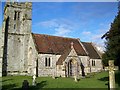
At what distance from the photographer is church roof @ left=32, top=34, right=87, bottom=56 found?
4460cm

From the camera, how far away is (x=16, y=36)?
1865 inches

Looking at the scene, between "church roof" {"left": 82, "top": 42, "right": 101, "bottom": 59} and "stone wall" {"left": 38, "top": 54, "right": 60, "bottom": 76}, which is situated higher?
"church roof" {"left": 82, "top": 42, "right": 101, "bottom": 59}

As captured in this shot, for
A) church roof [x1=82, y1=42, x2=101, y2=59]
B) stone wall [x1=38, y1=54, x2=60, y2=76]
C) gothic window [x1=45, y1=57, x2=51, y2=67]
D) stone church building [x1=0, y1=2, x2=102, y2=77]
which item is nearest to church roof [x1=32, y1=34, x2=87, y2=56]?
stone church building [x1=0, y1=2, x2=102, y2=77]

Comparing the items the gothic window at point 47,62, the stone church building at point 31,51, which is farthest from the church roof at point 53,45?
the gothic window at point 47,62

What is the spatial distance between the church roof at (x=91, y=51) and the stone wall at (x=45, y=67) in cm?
1106

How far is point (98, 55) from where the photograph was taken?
55.6 metres

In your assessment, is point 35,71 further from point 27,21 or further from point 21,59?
point 27,21

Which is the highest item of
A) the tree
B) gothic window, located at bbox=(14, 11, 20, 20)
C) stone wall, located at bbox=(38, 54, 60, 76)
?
gothic window, located at bbox=(14, 11, 20, 20)

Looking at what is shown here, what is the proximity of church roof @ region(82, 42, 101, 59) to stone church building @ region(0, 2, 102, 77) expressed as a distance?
2298 millimetres

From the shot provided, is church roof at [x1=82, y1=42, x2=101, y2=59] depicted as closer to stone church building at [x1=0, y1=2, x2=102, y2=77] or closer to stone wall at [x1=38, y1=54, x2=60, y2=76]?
stone church building at [x1=0, y1=2, x2=102, y2=77]

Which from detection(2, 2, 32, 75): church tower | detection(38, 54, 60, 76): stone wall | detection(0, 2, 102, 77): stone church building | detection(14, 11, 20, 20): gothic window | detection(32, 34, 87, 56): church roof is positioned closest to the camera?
detection(38, 54, 60, 76): stone wall

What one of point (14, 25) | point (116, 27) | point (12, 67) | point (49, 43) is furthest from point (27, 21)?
point (116, 27)

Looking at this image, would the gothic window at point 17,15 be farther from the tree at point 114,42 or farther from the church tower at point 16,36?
the tree at point 114,42

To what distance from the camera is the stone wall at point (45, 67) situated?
43316 millimetres
